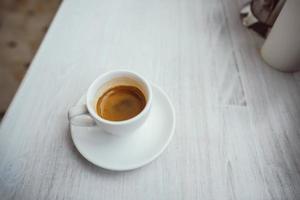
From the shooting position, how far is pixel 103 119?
0.35 metres

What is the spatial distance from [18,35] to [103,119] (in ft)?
3.60

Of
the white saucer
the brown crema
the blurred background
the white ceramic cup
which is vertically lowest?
the blurred background

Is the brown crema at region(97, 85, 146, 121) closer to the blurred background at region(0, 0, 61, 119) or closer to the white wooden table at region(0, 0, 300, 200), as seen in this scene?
the white wooden table at region(0, 0, 300, 200)

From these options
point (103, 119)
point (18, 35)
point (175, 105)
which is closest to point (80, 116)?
point (103, 119)

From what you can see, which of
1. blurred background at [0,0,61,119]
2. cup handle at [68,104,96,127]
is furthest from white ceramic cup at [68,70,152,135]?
blurred background at [0,0,61,119]

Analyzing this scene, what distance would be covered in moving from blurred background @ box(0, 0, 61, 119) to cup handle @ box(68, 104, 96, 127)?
29.0 inches

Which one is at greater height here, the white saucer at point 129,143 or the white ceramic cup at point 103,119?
the white ceramic cup at point 103,119

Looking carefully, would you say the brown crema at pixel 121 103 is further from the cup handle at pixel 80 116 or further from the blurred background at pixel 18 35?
the blurred background at pixel 18 35

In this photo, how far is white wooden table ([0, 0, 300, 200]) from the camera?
37cm

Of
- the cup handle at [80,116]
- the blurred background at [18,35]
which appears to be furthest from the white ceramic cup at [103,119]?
the blurred background at [18,35]

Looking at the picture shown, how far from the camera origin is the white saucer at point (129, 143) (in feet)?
1.18

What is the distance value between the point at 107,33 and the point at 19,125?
0.27 metres

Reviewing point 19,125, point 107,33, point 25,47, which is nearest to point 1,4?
point 25,47

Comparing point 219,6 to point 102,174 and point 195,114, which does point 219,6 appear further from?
point 102,174
